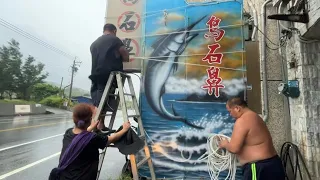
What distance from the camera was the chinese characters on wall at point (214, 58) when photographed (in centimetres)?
394

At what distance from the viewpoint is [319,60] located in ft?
11.2

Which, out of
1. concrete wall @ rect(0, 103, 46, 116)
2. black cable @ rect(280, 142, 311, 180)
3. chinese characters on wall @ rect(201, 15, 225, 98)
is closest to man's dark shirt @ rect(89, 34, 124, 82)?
chinese characters on wall @ rect(201, 15, 225, 98)

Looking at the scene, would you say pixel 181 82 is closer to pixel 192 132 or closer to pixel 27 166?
pixel 192 132

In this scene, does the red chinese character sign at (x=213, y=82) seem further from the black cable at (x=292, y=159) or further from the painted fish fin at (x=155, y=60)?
the black cable at (x=292, y=159)

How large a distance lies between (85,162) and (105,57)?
184 cm

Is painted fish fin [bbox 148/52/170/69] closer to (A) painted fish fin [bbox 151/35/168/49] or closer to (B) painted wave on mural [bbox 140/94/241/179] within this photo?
(A) painted fish fin [bbox 151/35/168/49]

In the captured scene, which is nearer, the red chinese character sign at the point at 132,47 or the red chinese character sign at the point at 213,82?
the red chinese character sign at the point at 213,82

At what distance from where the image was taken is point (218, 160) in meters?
3.42

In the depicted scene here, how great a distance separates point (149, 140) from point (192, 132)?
0.81 m

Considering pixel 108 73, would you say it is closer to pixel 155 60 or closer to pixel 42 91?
pixel 155 60

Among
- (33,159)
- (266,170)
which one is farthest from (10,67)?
(266,170)

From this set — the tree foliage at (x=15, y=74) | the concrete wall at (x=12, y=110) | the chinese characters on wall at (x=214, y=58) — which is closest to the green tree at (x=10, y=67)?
the tree foliage at (x=15, y=74)

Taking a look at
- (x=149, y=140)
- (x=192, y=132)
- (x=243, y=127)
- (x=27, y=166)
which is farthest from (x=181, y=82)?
(x=27, y=166)

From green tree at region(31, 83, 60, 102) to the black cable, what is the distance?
159 feet
